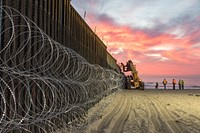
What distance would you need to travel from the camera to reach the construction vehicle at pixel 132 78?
128 ft

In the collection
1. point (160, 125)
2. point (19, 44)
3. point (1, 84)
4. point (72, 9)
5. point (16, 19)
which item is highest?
point (72, 9)

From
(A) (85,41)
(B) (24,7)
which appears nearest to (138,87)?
(A) (85,41)

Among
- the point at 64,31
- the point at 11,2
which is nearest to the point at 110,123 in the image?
the point at 64,31

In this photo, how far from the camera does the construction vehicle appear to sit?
128 ft

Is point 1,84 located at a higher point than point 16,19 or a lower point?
lower

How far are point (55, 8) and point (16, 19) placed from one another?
3.27m

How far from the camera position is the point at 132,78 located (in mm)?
39656

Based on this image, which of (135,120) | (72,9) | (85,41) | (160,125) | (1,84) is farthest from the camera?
(85,41)

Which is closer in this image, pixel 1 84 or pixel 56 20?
pixel 1 84

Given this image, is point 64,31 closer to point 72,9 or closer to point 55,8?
point 55,8

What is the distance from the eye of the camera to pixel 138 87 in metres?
39.5

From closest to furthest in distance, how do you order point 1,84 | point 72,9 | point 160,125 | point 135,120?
1. point 1,84
2. point 160,125
3. point 135,120
4. point 72,9

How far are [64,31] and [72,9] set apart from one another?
1.94 m

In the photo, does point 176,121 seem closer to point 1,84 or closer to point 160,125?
point 160,125
